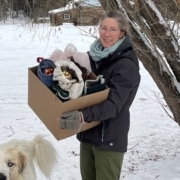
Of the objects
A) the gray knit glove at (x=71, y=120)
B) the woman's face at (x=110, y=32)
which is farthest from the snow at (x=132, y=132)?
the woman's face at (x=110, y=32)

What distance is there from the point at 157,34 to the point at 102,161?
80.2 inches

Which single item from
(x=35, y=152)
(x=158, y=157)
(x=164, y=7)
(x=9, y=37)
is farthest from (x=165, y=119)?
(x=9, y=37)

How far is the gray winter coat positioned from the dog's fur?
23.9 inches

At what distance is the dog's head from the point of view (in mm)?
2541

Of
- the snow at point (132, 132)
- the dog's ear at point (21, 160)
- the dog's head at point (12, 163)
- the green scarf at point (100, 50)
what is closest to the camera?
the green scarf at point (100, 50)

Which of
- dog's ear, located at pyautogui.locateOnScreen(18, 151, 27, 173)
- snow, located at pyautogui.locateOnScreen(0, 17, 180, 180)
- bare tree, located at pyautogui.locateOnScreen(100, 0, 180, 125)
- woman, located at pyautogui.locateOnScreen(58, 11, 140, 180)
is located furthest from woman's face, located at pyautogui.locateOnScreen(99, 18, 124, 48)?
snow, located at pyautogui.locateOnScreen(0, 17, 180, 180)

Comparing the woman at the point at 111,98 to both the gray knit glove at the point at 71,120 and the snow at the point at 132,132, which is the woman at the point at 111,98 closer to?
the gray knit glove at the point at 71,120

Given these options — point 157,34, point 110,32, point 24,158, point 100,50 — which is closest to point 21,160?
point 24,158

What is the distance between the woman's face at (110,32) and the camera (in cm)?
237

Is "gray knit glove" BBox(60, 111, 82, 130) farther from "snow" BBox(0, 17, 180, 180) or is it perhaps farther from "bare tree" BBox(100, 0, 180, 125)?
"snow" BBox(0, 17, 180, 180)

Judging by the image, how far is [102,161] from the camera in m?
2.59

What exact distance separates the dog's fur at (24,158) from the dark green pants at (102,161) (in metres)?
0.45

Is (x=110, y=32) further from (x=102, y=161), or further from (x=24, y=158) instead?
(x=24, y=158)

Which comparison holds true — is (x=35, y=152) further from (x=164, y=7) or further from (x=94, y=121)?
(x=164, y=7)
